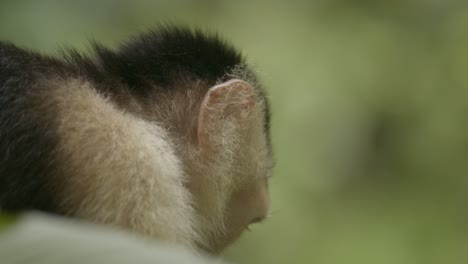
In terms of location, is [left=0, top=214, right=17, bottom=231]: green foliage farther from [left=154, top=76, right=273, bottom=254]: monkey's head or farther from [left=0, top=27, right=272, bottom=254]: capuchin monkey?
[left=154, top=76, right=273, bottom=254]: monkey's head

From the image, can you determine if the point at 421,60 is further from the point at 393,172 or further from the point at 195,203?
the point at 195,203

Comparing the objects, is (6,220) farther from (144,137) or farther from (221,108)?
(221,108)

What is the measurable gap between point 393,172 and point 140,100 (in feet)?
17.1

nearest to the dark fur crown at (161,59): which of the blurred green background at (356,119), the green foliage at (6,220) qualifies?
the green foliage at (6,220)

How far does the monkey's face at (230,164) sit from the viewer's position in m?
2.92

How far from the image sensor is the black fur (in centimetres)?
238

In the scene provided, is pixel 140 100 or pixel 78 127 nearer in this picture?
pixel 78 127

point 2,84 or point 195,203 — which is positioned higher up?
point 2,84

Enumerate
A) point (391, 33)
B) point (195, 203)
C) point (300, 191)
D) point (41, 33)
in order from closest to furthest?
point (195, 203) < point (41, 33) < point (300, 191) < point (391, 33)

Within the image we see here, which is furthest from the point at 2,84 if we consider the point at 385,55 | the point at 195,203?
→ the point at 385,55

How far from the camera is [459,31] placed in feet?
24.5

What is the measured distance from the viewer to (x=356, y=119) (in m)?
7.41

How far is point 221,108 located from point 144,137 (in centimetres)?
42

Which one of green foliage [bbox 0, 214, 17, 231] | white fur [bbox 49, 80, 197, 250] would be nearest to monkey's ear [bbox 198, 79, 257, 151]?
white fur [bbox 49, 80, 197, 250]
